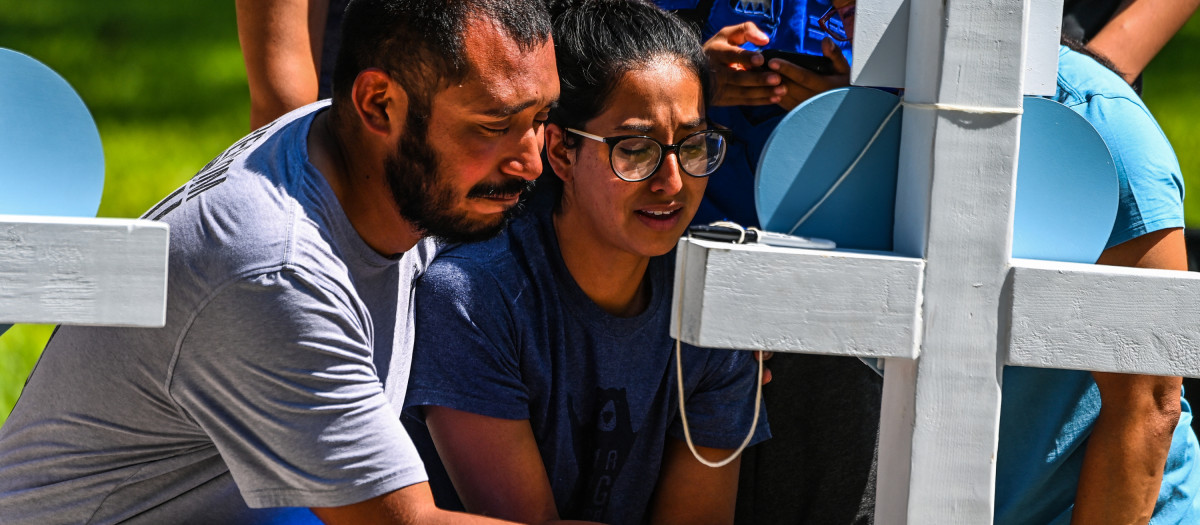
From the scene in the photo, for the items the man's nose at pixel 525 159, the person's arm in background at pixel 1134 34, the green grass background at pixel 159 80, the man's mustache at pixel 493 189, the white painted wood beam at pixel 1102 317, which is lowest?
the white painted wood beam at pixel 1102 317

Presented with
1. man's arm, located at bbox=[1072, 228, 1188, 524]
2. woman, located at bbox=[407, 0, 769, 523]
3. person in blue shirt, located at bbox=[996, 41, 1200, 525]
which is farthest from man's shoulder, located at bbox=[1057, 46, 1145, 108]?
woman, located at bbox=[407, 0, 769, 523]

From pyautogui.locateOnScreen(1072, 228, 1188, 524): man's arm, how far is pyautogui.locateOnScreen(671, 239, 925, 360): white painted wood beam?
877mm

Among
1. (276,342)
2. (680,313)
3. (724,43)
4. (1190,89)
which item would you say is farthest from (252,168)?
(1190,89)

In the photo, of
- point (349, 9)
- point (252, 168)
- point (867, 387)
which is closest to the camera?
point (252, 168)

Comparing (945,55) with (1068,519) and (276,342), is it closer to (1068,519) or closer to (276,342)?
(276,342)

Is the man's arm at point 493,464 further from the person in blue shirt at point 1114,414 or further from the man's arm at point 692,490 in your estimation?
the person in blue shirt at point 1114,414

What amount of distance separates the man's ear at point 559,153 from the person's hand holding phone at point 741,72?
0.31 m

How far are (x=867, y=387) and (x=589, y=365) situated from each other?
0.66m

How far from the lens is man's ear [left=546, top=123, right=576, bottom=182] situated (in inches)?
82.4

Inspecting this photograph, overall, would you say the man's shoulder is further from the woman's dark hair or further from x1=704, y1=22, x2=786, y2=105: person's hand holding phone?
the woman's dark hair

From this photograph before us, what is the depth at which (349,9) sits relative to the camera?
6.15 ft

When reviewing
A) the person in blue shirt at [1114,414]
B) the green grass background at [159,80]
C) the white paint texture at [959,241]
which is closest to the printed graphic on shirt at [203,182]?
the white paint texture at [959,241]

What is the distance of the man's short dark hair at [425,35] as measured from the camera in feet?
5.68

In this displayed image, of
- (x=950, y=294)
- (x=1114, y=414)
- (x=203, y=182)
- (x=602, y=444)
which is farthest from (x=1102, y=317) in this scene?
(x=203, y=182)
